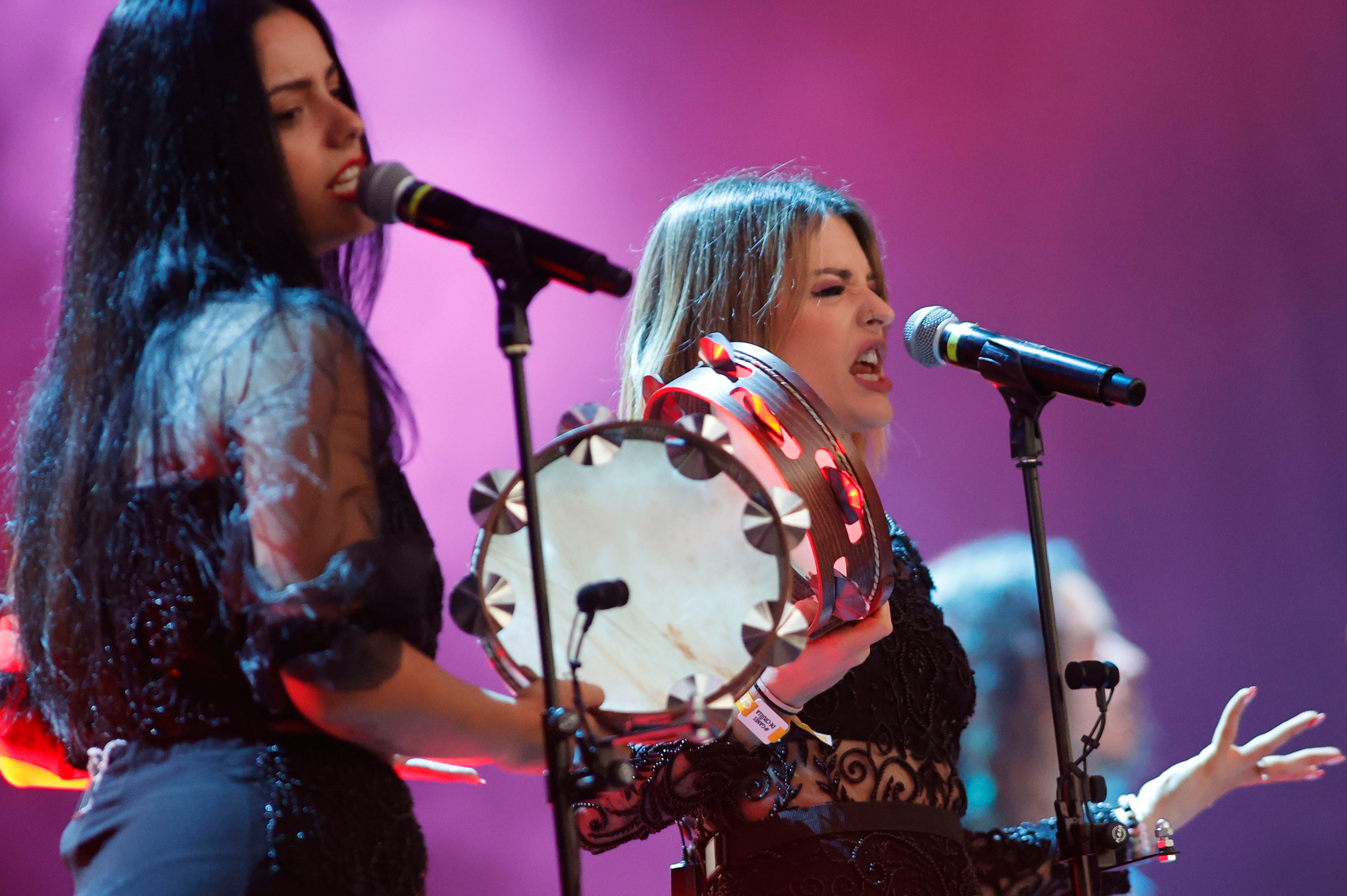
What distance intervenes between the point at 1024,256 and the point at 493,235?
250cm

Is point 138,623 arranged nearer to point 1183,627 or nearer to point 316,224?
point 316,224

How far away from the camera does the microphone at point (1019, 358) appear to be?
1709 mm

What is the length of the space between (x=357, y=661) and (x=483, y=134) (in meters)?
2.28

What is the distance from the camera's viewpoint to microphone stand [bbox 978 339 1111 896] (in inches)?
67.2

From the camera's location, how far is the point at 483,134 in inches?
124

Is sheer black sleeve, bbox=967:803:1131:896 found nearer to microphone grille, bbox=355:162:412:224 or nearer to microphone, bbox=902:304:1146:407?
microphone, bbox=902:304:1146:407

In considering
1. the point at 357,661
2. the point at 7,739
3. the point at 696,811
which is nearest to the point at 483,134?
the point at 696,811

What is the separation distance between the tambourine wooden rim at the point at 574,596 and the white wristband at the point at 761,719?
0.47 metres

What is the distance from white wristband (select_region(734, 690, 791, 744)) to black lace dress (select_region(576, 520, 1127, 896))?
142 millimetres

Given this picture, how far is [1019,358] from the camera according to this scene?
1.83 metres

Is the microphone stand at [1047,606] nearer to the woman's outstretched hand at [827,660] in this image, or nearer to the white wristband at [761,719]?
the woman's outstretched hand at [827,660]

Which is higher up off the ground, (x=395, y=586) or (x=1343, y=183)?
(x=1343, y=183)

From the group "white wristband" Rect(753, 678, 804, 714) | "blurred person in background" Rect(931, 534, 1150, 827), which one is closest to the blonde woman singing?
"white wristband" Rect(753, 678, 804, 714)

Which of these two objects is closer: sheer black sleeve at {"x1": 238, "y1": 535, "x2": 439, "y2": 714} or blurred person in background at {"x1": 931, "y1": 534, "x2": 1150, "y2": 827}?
sheer black sleeve at {"x1": 238, "y1": 535, "x2": 439, "y2": 714}
